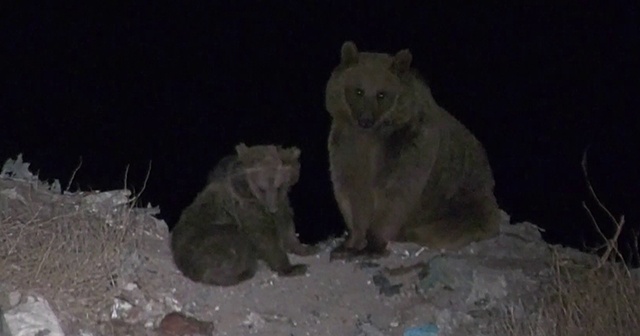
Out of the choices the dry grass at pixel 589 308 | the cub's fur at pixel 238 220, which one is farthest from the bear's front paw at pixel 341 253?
the dry grass at pixel 589 308

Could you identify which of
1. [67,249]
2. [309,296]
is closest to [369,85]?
[309,296]

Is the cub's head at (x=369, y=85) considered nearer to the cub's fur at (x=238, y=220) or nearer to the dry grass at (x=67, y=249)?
the cub's fur at (x=238, y=220)

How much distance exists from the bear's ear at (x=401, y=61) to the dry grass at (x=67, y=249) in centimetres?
170

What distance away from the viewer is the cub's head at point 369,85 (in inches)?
262

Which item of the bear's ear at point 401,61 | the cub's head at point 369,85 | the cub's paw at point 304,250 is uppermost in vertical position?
the bear's ear at point 401,61

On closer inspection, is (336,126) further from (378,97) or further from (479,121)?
(479,121)

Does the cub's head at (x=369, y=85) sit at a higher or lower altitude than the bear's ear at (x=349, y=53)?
lower

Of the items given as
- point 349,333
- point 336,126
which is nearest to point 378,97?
point 336,126

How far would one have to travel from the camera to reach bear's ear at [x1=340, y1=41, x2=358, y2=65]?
6.74 meters

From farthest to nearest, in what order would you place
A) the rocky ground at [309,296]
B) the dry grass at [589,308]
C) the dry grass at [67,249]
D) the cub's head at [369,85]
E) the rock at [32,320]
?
the cub's head at [369,85], the rocky ground at [309,296], the dry grass at [67,249], the dry grass at [589,308], the rock at [32,320]

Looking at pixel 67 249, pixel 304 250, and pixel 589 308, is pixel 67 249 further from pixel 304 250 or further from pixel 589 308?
pixel 589 308

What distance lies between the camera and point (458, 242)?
7043mm

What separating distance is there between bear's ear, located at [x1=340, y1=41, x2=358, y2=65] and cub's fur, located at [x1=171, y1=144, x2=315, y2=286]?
2.91 feet

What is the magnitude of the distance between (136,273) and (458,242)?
2.04 meters
